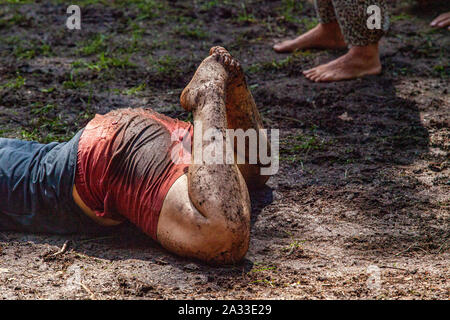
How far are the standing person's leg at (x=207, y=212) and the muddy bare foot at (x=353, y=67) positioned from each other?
1.96 metres

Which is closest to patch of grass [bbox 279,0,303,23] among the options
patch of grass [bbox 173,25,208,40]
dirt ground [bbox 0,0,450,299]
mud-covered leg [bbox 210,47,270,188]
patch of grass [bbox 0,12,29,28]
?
dirt ground [bbox 0,0,450,299]

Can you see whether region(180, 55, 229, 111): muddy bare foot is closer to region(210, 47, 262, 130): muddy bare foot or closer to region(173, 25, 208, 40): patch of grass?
region(210, 47, 262, 130): muddy bare foot

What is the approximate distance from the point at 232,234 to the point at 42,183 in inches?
32.4

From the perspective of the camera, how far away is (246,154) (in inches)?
108

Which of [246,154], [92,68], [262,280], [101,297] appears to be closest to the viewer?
[101,297]

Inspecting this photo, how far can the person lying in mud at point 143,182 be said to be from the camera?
84.9 inches

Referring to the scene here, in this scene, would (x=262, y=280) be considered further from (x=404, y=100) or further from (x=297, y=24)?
(x=297, y=24)

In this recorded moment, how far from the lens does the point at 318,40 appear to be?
4.62 meters

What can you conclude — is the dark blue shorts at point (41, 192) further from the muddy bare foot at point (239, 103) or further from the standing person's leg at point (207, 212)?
the muddy bare foot at point (239, 103)

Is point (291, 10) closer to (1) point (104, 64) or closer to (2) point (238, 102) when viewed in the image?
(1) point (104, 64)

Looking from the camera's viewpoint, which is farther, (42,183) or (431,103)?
(431,103)

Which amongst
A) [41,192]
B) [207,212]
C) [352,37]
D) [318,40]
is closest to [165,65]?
[318,40]

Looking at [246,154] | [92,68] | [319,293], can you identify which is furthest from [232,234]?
[92,68]

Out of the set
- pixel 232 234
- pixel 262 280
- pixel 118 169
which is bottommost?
pixel 262 280
